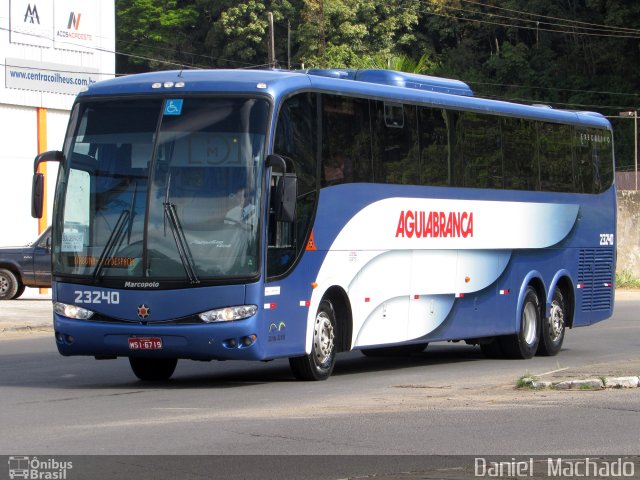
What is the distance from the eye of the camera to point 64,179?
49.4 ft

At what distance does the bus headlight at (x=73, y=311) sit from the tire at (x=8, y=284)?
18.2m

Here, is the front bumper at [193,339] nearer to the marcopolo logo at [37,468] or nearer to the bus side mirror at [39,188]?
the bus side mirror at [39,188]

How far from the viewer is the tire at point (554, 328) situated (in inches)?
826

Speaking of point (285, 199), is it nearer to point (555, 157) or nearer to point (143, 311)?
point (143, 311)

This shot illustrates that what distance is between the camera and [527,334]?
20578 millimetres

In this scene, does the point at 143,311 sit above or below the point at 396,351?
above

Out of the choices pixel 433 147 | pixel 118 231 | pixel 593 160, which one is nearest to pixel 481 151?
pixel 433 147

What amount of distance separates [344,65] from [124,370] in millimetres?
53349

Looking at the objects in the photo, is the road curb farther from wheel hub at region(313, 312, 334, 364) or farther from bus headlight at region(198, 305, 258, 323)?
bus headlight at region(198, 305, 258, 323)

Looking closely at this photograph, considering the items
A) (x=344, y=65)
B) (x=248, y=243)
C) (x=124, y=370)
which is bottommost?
(x=124, y=370)

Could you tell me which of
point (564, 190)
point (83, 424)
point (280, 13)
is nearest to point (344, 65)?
point (280, 13)

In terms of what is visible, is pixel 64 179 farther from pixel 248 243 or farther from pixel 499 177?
pixel 499 177

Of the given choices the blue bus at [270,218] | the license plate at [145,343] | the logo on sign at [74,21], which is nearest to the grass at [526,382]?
the blue bus at [270,218]

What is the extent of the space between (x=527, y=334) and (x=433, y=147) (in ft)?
13.3
